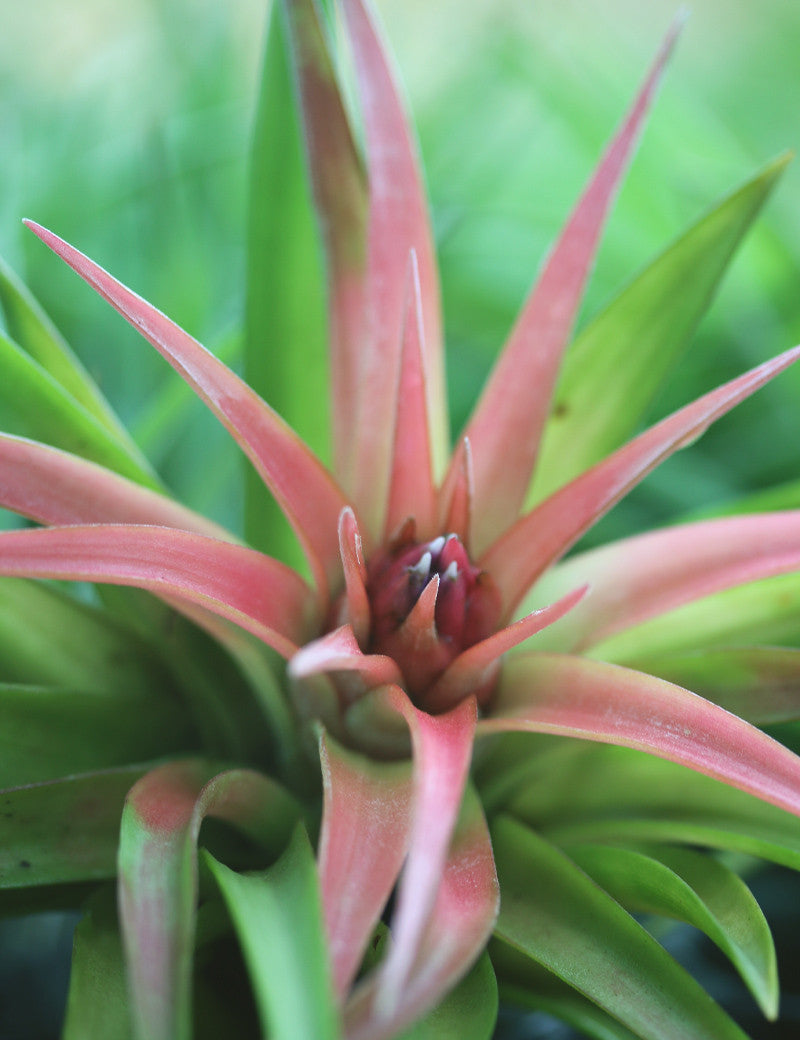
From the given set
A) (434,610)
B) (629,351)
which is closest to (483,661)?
(434,610)

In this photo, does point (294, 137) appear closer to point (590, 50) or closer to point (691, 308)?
point (691, 308)

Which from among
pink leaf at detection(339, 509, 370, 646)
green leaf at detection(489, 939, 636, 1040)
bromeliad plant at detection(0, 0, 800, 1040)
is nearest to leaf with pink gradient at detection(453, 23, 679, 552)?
bromeliad plant at detection(0, 0, 800, 1040)

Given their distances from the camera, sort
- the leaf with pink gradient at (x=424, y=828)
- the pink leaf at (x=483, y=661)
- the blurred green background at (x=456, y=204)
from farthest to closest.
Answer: the blurred green background at (x=456, y=204), the pink leaf at (x=483, y=661), the leaf with pink gradient at (x=424, y=828)

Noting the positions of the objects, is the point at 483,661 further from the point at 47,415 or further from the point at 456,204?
the point at 456,204

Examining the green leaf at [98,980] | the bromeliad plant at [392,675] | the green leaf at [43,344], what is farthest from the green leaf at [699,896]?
the green leaf at [43,344]

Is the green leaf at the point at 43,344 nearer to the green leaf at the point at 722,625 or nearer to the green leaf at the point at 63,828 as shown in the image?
the green leaf at the point at 63,828

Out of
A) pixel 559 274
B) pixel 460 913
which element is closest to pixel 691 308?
pixel 559 274

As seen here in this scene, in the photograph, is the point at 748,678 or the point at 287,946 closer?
the point at 287,946
